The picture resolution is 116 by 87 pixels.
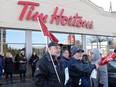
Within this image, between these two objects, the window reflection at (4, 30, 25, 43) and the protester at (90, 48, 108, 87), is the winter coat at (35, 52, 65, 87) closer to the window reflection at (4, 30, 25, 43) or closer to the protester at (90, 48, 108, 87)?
the protester at (90, 48, 108, 87)

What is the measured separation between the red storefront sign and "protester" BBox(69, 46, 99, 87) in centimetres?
1078

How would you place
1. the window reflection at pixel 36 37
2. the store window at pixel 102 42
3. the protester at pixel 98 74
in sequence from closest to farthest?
A: the protester at pixel 98 74 → the window reflection at pixel 36 37 → the store window at pixel 102 42

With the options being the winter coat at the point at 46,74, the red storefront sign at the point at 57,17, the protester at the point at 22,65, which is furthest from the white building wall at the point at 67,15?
the winter coat at the point at 46,74

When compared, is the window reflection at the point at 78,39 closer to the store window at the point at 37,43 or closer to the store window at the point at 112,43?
the store window at the point at 37,43

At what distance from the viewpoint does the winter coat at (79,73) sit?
5.02m

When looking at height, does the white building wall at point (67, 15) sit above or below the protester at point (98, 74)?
above

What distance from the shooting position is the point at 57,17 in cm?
1784

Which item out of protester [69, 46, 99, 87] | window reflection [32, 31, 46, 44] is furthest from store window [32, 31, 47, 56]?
protester [69, 46, 99, 87]

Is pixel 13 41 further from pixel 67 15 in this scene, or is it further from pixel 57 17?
pixel 67 15

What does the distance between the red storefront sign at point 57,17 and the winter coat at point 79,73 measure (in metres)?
10.9

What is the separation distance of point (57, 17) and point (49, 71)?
45.3 feet

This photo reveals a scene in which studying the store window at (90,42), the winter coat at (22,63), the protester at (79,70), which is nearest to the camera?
the protester at (79,70)

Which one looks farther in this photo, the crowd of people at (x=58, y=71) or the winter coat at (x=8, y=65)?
the winter coat at (x=8, y=65)

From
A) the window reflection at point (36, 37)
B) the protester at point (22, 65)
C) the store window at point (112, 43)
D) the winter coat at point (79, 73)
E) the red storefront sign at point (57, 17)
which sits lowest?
the protester at point (22, 65)
